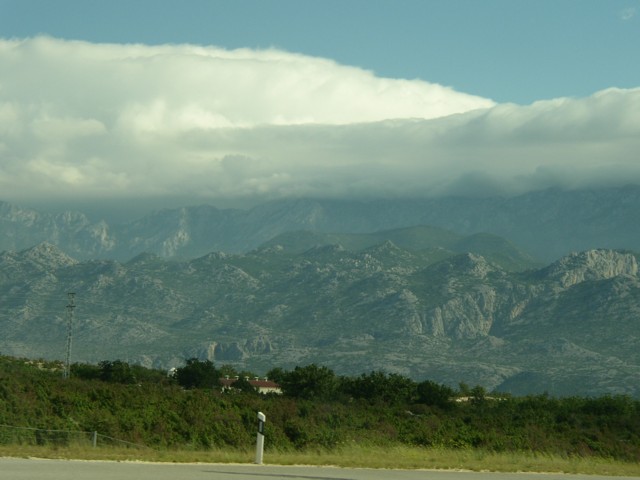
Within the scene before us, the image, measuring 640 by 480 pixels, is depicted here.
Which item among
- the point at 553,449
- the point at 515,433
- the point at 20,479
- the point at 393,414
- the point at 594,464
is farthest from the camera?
the point at 393,414

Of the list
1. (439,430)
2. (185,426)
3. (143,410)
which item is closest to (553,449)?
(439,430)

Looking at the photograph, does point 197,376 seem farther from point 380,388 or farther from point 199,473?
point 199,473

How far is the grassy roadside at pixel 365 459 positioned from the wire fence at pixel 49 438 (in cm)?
177

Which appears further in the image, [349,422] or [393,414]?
[393,414]

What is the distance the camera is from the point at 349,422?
180ft

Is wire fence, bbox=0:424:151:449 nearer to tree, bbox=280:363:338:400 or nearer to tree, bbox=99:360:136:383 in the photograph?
tree, bbox=99:360:136:383

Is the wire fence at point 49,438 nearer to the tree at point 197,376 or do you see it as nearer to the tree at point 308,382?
the tree at point 308,382

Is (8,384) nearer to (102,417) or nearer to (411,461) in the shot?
(102,417)

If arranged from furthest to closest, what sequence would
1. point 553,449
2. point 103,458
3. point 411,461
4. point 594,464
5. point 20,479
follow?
point 553,449
point 594,464
point 411,461
point 103,458
point 20,479

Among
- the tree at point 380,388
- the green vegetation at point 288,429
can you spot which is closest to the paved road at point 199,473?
the green vegetation at point 288,429

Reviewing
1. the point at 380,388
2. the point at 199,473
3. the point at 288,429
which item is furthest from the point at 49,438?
the point at 380,388

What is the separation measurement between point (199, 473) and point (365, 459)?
7.68m

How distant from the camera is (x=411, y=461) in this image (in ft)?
111

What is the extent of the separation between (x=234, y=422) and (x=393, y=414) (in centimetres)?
1792
